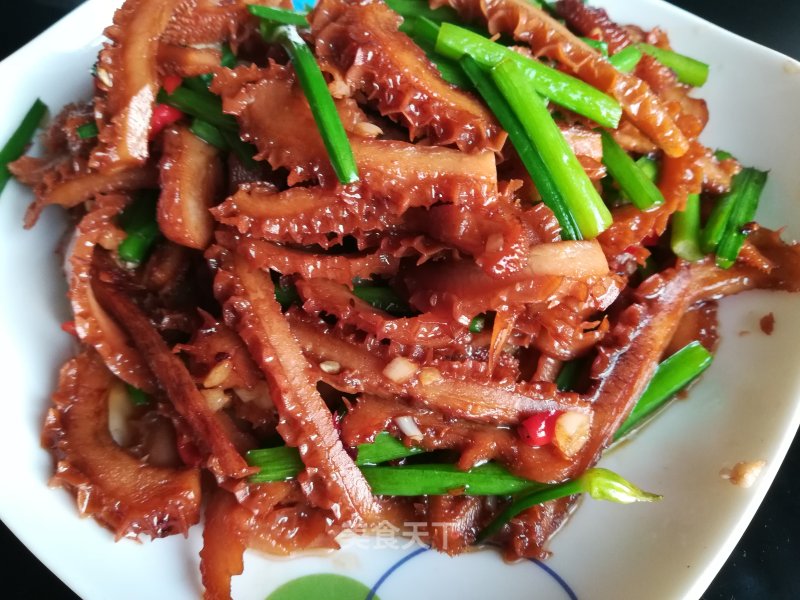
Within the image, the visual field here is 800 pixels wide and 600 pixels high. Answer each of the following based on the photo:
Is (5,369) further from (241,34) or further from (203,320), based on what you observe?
(241,34)

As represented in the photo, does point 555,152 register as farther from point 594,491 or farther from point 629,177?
point 594,491

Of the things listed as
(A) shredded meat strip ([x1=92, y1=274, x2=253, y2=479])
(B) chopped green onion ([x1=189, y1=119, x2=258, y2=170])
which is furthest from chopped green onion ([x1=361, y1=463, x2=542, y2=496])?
(B) chopped green onion ([x1=189, y1=119, x2=258, y2=170])

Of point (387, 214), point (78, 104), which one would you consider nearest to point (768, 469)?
point (387, 214)

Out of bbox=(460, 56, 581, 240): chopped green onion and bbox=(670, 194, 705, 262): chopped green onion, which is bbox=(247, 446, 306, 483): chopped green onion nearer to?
bbox=(460, 56, 581, 240): chopped green onion

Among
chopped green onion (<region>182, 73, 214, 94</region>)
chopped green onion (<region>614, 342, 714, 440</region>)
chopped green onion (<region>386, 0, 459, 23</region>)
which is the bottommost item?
chopped green onion (<region>614, 342, 714, 440</region>)

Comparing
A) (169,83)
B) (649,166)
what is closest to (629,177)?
(649,166)

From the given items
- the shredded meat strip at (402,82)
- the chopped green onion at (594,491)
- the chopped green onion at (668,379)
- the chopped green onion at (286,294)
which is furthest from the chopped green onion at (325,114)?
the chopped green onion at (668,379)

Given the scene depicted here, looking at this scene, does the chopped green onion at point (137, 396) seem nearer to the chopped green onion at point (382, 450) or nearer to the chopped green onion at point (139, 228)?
the chopped green onion at point (139, 228)
